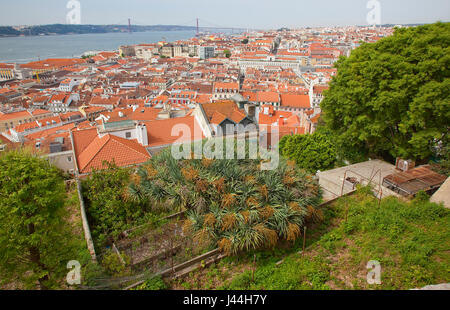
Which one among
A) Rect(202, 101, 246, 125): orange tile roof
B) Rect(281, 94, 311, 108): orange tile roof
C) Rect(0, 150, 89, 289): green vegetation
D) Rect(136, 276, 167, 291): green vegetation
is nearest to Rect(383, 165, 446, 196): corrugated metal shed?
Rect(136, 276, 167, 291): green vegetation

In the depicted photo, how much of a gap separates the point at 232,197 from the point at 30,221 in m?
4.87

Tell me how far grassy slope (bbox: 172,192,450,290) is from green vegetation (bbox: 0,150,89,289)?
3.04 meters

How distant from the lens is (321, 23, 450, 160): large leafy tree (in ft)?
35.1

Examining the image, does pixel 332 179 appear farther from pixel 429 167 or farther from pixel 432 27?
pixel 432 27

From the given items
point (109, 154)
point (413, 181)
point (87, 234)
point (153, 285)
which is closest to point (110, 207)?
point (87, 234)

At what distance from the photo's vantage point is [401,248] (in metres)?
7.48

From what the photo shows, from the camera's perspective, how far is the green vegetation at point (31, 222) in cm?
620

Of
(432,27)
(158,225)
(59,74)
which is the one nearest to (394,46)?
(432,27)

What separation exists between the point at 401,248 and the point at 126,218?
814 centimetres

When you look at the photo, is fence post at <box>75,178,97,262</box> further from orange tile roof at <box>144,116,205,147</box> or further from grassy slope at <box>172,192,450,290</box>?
orange tile roof at <box>144,116,205,147</box>

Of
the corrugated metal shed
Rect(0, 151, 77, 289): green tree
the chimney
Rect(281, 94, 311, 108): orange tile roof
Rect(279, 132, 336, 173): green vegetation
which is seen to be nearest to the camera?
Rect(0, 151, 77, 289): green tree

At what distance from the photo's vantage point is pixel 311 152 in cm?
1398

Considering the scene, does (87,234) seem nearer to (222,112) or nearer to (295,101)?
(222,112)
